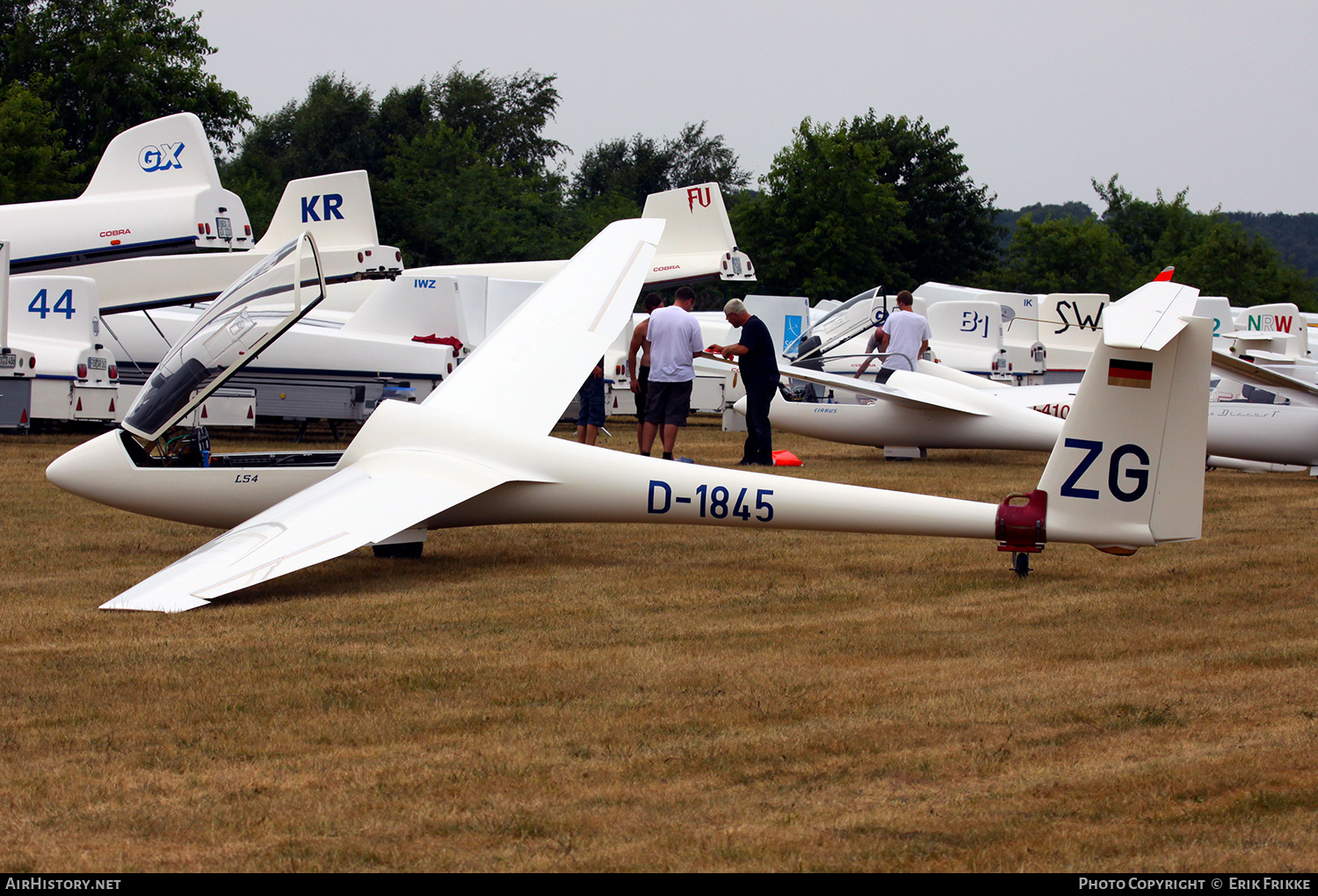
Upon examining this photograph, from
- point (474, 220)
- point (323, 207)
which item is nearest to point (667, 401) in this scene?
point (323, 207)

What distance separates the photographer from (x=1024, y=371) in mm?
21734

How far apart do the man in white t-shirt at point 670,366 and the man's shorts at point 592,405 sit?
3.70ft

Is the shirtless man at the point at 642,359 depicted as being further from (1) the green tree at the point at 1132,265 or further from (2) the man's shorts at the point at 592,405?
(1) the green tree at the point at 1132,265

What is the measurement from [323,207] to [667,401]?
6007mm

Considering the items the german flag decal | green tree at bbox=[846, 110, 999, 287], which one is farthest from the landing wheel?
green tree at bbox=[846, 110, 999, 287]

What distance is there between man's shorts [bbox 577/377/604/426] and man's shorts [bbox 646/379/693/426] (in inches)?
46.0

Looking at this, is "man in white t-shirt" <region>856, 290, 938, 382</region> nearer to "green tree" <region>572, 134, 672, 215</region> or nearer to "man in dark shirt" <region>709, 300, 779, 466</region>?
"man in dark shirt" <region>709, 300, 779, 466</region>

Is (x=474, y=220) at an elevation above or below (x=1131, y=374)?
above

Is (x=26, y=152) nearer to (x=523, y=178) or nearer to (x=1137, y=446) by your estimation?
(x=523, y=178)

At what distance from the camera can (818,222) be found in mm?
52219

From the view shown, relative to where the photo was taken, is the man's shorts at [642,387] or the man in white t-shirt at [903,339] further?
the man in white t-shirt at [903,339]

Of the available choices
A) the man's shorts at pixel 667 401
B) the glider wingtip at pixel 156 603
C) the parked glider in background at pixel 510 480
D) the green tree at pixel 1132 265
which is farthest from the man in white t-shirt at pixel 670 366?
the green tree at pixel 1132 265

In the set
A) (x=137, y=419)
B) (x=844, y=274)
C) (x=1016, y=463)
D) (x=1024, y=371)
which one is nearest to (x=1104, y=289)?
(x=844, y=274)

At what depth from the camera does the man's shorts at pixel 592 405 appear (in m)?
13.7
